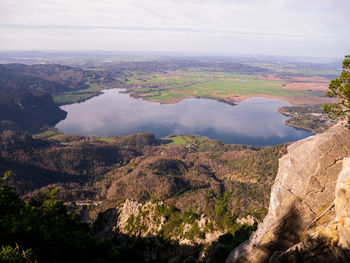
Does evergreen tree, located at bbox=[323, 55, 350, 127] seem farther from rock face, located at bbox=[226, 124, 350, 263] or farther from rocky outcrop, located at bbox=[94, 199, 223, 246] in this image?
rocky outcrop, located at bbox=[94, 199, 223, 246]

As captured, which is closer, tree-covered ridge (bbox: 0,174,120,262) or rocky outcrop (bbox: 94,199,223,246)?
tree-covered ridge (bbox: 0,174,120,262)

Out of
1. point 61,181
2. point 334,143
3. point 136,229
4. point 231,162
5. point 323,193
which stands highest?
point 334,143

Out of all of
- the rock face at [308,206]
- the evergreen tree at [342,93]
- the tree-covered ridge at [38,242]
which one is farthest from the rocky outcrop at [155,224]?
the evergreen tree at [342,93]

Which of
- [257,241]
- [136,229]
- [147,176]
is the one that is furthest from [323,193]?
[147,176]

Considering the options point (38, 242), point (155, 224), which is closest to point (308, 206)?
point (38, 242)

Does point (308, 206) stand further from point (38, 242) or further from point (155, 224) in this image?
point (155, 224)

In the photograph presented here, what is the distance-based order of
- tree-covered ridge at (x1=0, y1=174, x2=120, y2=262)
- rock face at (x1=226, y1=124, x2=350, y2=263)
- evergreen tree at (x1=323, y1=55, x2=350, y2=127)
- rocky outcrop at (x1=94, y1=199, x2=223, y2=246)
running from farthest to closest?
rocky outcrop at (x1=94, y1=199, x2=223, y2=246) → evergreen tree at (x1=323, y1=55, x2=350, y2=127) → tree-covered ridge at (x1=0, y1=174, x2=120, y2=262) → rock face at (x1=226, y1=124, x2=350, y2=263)

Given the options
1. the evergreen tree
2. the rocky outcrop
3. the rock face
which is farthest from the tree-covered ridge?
the evergreen tree

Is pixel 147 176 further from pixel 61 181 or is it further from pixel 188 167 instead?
pixel 61 181
